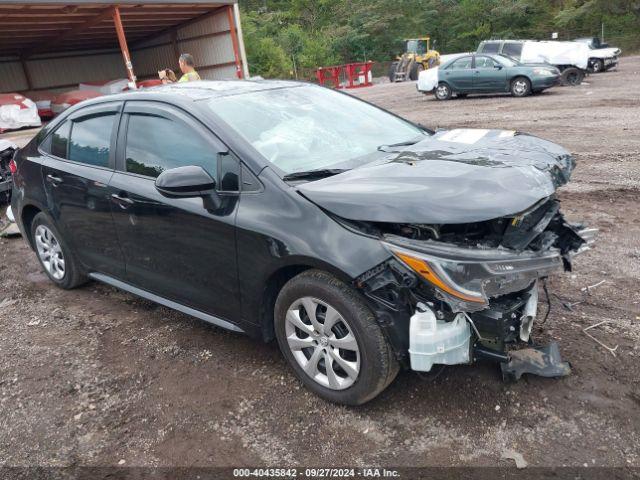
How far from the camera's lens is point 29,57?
87.1 feet

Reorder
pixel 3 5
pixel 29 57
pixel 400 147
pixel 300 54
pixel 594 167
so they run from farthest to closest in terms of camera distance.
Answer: pixel 300 54
pixel 29 57
pixel 3 5
pixel 594 167
pixel 400 147

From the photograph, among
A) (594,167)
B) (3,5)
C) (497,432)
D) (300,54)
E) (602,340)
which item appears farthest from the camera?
(300,54)

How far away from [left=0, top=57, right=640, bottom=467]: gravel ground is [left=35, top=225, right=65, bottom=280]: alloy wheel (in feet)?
1.08

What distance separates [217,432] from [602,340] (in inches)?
90.9

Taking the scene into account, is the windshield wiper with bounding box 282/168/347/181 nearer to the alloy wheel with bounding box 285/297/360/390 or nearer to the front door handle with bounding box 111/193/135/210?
the alloy wheel with bounding box 285/297/360/390

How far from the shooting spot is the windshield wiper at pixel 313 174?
286 cm

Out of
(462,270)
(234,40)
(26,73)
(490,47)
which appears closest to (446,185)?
(462,270)

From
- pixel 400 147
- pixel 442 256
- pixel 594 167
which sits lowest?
pixel 594 167

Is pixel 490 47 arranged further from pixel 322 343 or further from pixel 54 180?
pixel 322 343

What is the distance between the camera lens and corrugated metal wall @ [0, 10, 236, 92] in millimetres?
23203

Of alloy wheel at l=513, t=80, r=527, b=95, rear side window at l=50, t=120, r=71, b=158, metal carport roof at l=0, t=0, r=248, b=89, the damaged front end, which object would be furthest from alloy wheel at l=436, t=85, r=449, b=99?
the damaged front end

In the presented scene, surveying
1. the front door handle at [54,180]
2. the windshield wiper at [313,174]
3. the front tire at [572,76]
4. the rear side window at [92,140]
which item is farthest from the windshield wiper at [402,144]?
the front tire at [572,76]

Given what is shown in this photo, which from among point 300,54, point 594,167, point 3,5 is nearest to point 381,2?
point 300,54

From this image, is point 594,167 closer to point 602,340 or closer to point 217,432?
point 602,340
